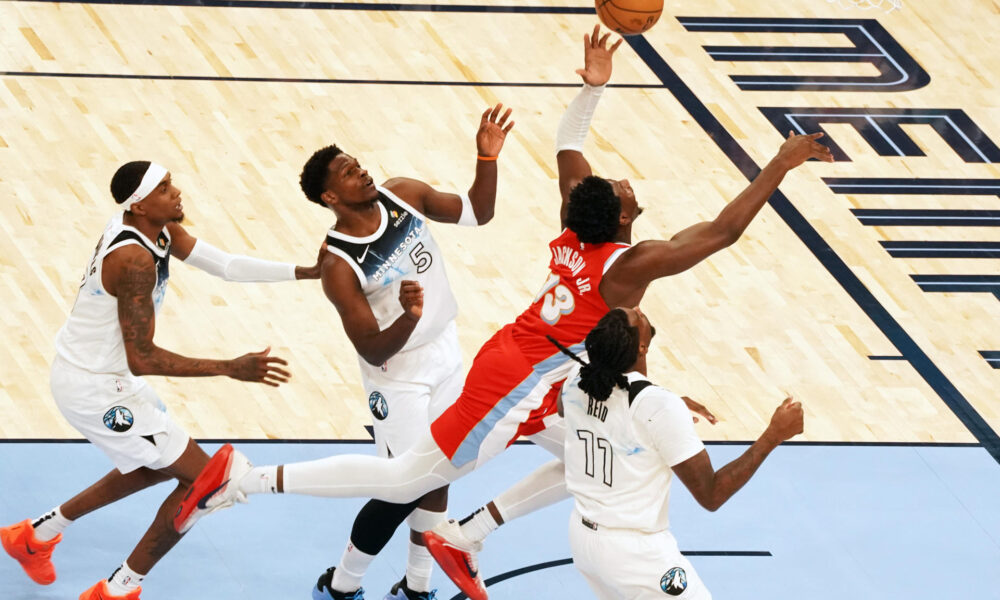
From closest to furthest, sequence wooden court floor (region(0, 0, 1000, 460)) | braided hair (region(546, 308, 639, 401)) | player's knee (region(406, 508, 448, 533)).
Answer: braided hair (region(546, 308, 639, 401)) < player's knee (region(406, 508, 448, 533)) < wooden court floor (region(0, 0, 1000, 460))

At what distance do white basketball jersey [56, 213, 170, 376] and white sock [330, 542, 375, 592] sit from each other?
1.19m

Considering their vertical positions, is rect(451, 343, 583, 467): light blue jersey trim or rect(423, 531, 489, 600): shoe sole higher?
rect(451, 343, 583, 467): light blue jersey trim

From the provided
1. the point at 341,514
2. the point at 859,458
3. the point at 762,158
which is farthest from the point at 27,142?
the point at 859,458

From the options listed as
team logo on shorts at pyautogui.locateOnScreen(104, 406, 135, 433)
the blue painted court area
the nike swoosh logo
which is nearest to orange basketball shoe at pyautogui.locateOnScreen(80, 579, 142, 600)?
the blue painted court area

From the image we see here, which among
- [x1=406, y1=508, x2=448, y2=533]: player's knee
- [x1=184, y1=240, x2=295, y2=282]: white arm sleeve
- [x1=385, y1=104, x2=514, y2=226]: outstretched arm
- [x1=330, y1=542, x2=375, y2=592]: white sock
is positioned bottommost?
[x1=330, y1=542, x2=375, y2=592]: white sock

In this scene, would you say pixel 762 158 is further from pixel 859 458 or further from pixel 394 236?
pixel 394 236

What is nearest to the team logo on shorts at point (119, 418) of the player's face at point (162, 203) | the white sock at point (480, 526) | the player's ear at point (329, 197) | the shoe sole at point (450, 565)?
the player's face at point (162, 203)

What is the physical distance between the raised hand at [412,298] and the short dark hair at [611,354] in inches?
35.6

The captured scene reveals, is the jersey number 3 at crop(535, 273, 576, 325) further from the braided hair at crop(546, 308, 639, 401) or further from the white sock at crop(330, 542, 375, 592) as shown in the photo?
the white sock at crop(330, 542, 375, 592)

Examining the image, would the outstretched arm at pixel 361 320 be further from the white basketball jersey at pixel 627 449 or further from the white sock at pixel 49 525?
the white sock at pixel 49 525

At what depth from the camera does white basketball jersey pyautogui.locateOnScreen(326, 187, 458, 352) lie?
6.71 meters

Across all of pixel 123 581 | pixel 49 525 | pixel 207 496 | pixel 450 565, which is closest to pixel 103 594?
pixel 123 581

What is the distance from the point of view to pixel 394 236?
22.2ft

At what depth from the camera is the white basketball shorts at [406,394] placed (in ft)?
22.4
